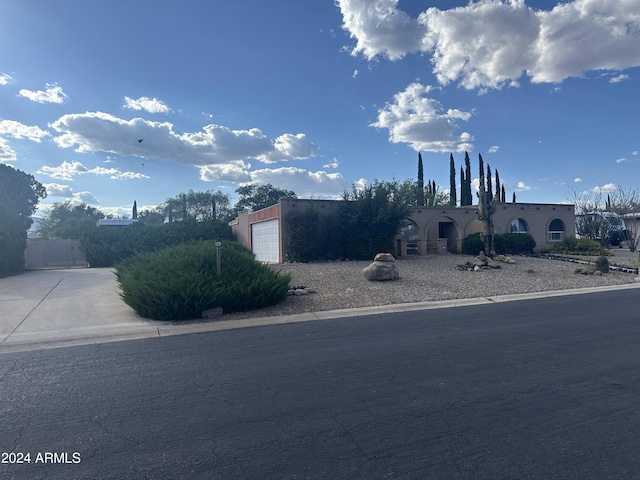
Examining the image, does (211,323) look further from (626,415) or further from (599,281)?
(599,281)

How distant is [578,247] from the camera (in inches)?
1144

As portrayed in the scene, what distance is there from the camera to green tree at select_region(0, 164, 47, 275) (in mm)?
20359

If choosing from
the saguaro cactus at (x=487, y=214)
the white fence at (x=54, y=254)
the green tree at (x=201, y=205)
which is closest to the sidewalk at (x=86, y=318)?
the saguaro cactus at (x=487, y=214)

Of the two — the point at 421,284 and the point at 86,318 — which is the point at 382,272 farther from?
the point at 86,318

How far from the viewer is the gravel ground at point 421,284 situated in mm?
11242

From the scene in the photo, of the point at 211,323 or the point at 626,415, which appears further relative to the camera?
the point at 211,323

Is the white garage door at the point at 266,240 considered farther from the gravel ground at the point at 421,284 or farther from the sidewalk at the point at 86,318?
the sidewalk at the point at 86,318

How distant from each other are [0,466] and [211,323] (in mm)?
5714

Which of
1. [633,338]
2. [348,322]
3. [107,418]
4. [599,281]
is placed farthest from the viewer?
[599,281]

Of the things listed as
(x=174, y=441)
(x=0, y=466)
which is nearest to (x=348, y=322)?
(x=174, y=441)

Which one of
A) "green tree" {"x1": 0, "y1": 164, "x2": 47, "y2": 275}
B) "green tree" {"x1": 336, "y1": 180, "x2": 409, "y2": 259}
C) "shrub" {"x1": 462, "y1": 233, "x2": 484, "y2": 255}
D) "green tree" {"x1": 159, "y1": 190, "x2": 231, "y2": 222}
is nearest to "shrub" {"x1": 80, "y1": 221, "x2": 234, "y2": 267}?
"green tree" {"x1": 0, "y1": 164, "x2": 47, "y2": 275}

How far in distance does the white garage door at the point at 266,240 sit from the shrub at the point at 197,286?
13.8 metres

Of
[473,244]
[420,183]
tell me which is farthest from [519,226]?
[420,183]

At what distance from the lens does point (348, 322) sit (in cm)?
906
